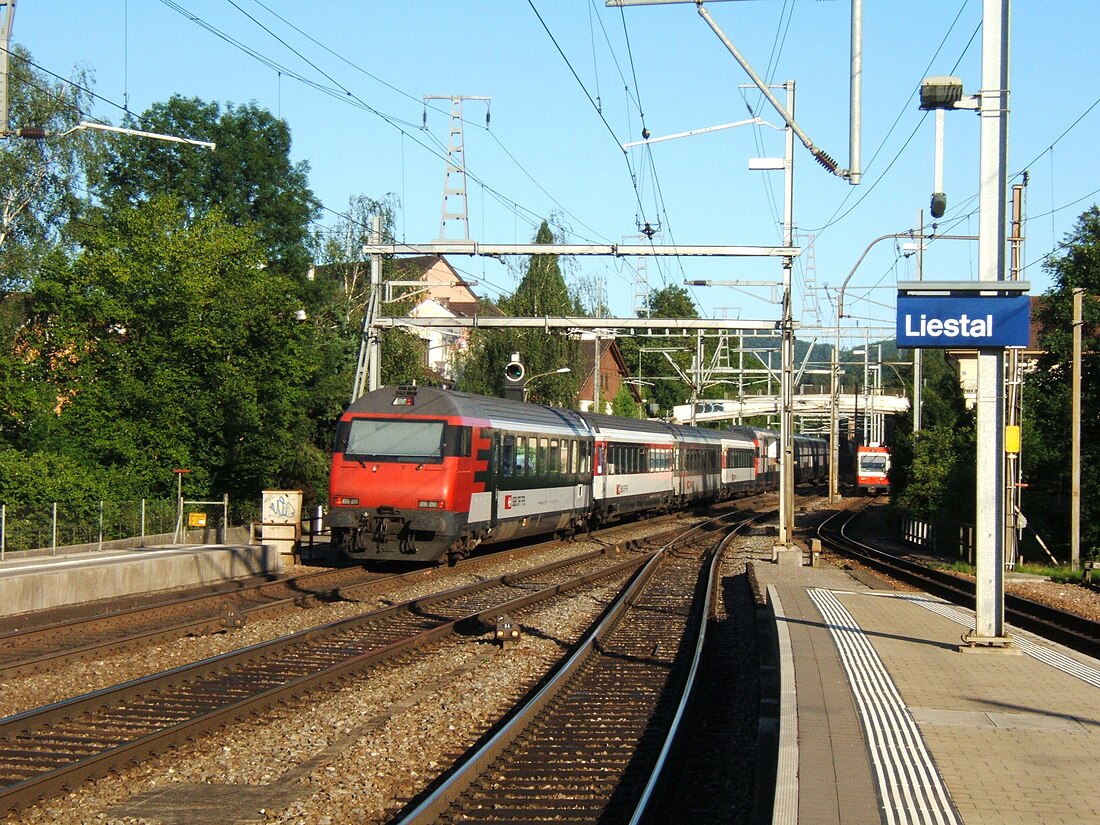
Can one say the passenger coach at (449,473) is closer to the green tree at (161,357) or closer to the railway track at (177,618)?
the railway track at (177,618)

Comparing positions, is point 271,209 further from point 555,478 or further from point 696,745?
point 696,745

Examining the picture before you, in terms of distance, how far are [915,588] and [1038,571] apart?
511cm

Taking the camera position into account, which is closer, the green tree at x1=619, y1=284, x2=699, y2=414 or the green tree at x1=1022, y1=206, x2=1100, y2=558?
the green tree at x1=1022, y1=206, x2=1100, y2=558

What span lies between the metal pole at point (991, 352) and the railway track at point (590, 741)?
9.78ft

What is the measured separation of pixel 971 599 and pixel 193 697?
13.4m

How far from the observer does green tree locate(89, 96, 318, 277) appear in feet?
161

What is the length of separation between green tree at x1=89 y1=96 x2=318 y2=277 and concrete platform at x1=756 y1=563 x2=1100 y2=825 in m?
40.5

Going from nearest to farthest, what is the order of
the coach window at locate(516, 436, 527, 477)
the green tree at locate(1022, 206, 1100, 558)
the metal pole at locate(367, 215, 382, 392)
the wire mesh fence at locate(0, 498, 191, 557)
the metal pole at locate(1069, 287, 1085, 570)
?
the coach window at locate(516, 436, 527, 477)
the wire mesh fence at locate(0, 498, 191, 557)
the metal pole at locate(1069, 287, 1085, 570)
the metal pole at locate(367, 215, 382, 392)
the green tree at locate(1022, 206, 1100, 558)

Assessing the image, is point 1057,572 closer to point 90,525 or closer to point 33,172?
point 90,525

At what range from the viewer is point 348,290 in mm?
52188

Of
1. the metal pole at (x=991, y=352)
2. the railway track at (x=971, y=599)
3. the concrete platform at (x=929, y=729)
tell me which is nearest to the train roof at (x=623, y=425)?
the railway track at (x=971, y=599)

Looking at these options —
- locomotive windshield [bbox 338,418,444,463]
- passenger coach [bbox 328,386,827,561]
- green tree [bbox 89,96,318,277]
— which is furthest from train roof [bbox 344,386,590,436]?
green tree [bbox 89,96,318,277]

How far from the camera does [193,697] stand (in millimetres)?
10289

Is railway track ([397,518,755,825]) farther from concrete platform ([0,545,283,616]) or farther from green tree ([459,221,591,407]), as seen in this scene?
green tree ([459,221,591,407])
